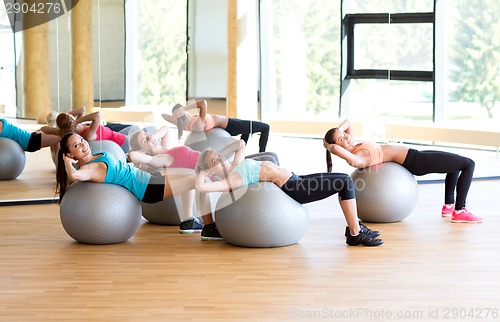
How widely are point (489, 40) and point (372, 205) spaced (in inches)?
199

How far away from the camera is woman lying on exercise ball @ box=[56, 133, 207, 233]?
205 inches

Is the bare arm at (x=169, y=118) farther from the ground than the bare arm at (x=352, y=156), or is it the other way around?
the bare arm at (x=169, y=118)

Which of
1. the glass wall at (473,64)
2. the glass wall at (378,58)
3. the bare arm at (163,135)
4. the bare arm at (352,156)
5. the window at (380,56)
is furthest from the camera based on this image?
the glass wall at (473,64)

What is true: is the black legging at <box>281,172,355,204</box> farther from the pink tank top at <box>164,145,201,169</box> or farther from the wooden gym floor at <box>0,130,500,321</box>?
the pink tank top at <box>164,145,201,169</box>

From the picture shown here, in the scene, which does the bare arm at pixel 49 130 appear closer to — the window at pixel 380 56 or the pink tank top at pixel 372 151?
the pink tank top at pixel 372 151

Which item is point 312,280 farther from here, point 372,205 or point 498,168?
point 498,168

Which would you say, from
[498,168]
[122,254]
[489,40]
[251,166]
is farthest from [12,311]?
[489,40]

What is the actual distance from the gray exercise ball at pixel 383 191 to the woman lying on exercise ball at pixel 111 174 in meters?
1.30

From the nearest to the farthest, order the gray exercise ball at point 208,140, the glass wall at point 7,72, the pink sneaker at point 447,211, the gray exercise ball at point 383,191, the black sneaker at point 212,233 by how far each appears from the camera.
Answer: the black sneaker at point 212,233, the gray exercise ball at point 383,191, the pink sneaker at point 447,211, the glass wall at point 7,72, the gray exercise ball at point 208,140

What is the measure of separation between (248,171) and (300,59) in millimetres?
3224

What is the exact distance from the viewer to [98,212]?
16.9 feet

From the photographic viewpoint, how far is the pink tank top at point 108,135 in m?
7.00

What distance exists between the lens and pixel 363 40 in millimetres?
8469

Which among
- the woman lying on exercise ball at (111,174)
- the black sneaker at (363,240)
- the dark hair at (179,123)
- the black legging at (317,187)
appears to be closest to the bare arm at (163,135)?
the dark hair at (179,123)
